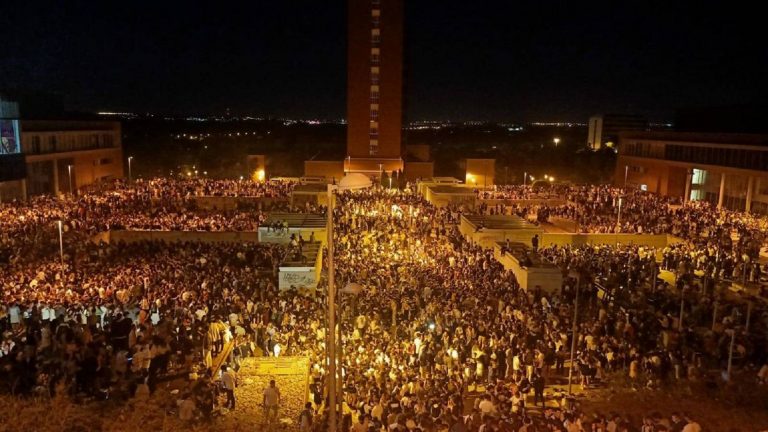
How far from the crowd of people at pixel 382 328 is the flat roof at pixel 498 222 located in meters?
2.87

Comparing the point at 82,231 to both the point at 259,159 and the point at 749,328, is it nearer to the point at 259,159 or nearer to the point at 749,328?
the point at 749,328

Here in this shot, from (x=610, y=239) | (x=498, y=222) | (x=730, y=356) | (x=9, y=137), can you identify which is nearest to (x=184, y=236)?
(x=9, y=137)

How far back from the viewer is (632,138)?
1907 inches

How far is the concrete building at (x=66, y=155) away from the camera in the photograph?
3819cm

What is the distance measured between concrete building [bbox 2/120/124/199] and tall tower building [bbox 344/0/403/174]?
20233 millimetres

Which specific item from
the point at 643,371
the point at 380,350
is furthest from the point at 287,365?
the point at 643,371

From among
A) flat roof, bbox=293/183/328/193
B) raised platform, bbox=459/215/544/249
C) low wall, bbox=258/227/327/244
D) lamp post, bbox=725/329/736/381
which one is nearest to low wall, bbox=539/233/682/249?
raised platform, bbox=459/215/544/249

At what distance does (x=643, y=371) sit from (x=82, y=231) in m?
22.3

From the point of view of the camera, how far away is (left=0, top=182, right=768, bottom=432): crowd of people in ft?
33.9

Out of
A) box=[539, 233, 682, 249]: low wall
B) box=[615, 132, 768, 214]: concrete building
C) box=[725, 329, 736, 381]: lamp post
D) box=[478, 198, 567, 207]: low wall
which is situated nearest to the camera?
box=[725, 329, 736, 381]: lamp post

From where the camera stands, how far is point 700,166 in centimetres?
3944

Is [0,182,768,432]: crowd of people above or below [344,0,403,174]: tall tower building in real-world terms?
below

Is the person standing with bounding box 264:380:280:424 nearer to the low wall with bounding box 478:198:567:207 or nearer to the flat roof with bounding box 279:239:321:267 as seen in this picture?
the flat roof with bounding box 279:239:321:267

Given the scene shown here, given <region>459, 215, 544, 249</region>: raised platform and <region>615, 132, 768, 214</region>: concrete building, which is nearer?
<region>459, 215, 544, 249</region>: raised platform
